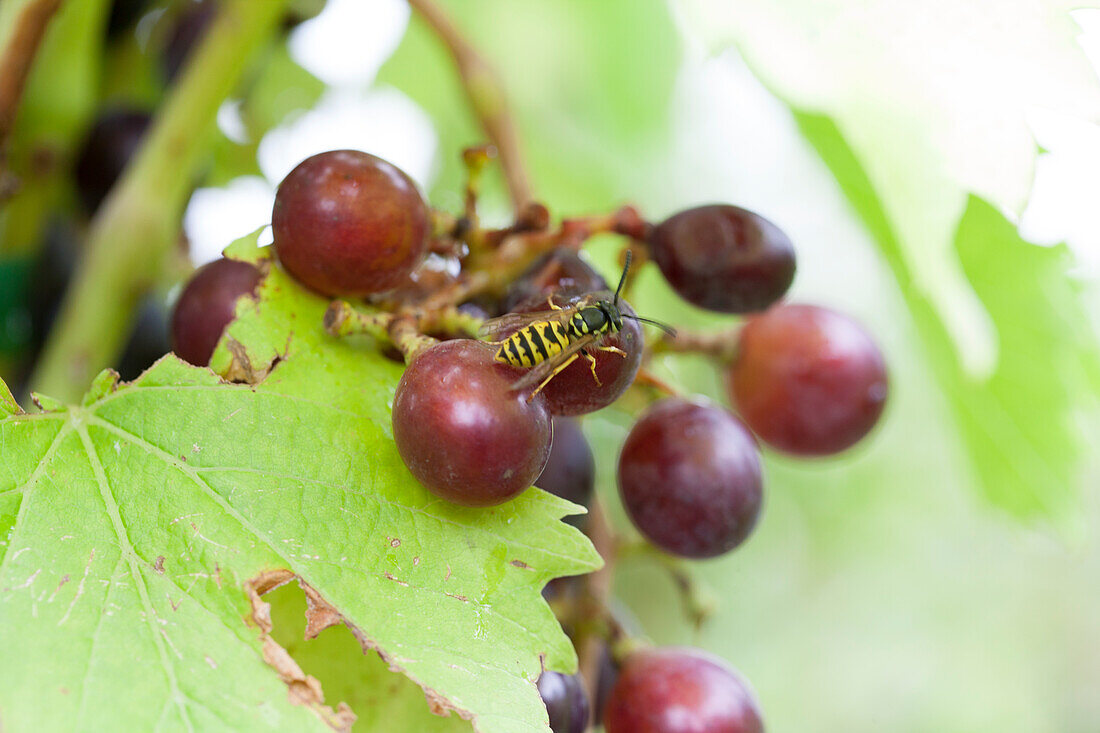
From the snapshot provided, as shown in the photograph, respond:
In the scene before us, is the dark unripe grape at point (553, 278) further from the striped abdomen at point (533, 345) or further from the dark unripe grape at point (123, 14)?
the dark unripe grape at point (123, 14)

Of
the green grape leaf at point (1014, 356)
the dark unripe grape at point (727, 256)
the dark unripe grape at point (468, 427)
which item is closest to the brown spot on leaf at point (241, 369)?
the dark unripe grape at point (468, 427)

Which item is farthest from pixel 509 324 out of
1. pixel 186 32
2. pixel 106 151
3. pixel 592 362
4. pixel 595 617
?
pixel 186 32

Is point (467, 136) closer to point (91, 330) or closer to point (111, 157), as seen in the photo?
point (111, 157)

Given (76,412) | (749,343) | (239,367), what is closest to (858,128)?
(749,343)

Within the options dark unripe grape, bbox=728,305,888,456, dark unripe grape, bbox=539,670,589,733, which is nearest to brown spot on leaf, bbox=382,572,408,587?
dark unripe grape, bbox=539,670,589,733

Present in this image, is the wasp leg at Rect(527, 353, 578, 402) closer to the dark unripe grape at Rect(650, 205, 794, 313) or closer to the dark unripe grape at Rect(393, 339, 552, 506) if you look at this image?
the dark unripe grape at Rect(393, 339, 552, 506)
